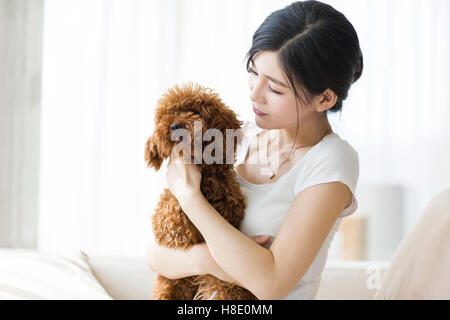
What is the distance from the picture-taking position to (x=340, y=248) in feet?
8.59

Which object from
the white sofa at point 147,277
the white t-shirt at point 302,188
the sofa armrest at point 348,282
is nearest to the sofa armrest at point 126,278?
the white sofa at point 147,277

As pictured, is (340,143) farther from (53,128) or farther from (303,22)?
(53,128)

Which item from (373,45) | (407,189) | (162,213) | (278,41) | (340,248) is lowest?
(340,248)

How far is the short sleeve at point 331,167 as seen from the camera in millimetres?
826

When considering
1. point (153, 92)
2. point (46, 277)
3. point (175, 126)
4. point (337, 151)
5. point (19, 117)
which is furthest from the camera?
point (153, 92)

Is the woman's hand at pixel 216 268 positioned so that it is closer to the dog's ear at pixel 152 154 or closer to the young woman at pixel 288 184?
the young woman at pixel 288 184

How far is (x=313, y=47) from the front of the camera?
790 mm

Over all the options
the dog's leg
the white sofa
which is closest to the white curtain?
the white sofa

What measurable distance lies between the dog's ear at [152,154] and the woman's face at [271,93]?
197 millimetres

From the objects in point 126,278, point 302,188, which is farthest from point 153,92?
point 302,188

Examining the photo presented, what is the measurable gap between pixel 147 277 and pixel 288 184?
30.4 inches

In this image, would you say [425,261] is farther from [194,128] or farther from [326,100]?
[194,128]
